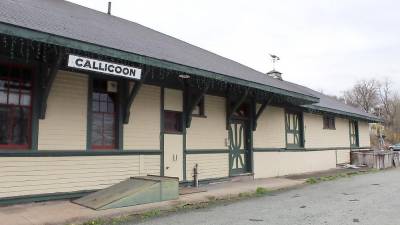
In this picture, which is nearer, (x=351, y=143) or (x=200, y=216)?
(x=200, y=216)

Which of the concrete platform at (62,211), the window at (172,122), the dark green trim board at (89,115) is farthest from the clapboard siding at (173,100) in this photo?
the concrete platform at (62,211)

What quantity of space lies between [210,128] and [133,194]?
16.1 ft

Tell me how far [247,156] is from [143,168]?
16.6ft

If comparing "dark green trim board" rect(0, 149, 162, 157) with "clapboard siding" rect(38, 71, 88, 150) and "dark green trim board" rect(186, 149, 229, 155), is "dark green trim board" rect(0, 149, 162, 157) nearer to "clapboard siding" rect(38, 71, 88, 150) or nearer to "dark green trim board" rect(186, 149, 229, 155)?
"clapboard siding" rect(38, 71, 88, 150)

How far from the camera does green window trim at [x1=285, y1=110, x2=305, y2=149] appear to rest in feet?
57.5

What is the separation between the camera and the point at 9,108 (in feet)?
27.4

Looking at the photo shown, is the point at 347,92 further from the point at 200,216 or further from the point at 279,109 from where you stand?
the point at 200,216

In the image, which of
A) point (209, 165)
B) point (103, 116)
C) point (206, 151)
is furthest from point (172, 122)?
point (103, 116)

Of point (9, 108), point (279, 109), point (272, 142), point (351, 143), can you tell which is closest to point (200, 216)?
point (9, 108)

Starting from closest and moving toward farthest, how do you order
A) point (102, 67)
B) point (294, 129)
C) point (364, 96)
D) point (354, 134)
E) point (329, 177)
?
1. point (102, 67)
2. point (329, 177)
3. point (294, 129)
4. point (354, 134)
5. point (364, 96)

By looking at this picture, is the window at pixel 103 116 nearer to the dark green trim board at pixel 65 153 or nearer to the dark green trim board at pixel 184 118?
the dark green trim board at pixel 65 153

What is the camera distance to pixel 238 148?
14297 millimetres

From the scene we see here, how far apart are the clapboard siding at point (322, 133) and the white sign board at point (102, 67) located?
39.0 feet

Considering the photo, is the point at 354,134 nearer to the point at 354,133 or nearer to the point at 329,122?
the point at 354,133
